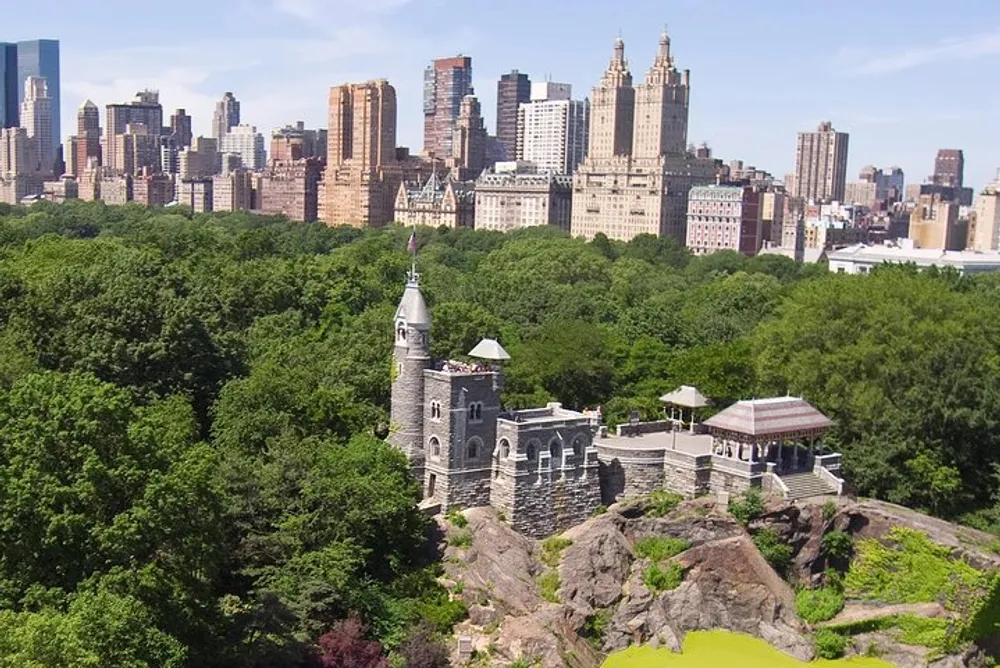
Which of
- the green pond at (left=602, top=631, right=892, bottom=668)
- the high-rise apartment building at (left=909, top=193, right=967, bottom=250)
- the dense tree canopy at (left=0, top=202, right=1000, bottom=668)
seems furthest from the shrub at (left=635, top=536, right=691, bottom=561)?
the high-rise apartment building at (left=909, top=193, right=967, bottom=250)

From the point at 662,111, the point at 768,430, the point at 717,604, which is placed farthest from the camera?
the point at 662,111

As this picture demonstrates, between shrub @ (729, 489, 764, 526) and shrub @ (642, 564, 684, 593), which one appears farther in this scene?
shrub @ (729, 489, 764, 526)

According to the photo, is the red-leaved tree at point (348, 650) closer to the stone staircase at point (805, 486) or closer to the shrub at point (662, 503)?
the shrub at point (662, 503)

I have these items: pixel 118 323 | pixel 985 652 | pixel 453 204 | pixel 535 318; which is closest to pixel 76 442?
pixel 118 323

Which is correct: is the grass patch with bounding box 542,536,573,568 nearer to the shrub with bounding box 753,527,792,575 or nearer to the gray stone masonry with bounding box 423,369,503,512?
the gray stone masonry with bounding box 423,369,503,512

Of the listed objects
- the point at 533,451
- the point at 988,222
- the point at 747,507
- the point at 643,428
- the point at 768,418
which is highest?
the point at 988,222

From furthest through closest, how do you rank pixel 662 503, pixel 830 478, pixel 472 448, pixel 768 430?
pixel 830 478, pixel 768 430, pixel 662 503, pixel 472 448

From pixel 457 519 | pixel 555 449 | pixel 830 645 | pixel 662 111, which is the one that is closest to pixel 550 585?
pixel 457 519

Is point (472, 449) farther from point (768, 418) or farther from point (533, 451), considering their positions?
point (768, 418)
